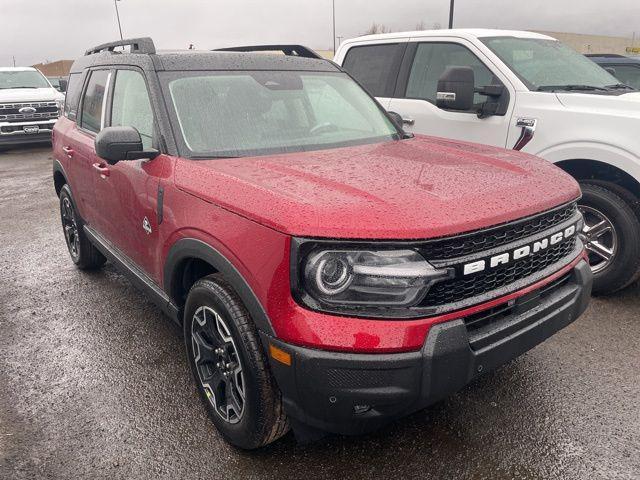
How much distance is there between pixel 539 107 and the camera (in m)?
4.05

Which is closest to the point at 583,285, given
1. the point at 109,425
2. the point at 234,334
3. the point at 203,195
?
the point at 234,334

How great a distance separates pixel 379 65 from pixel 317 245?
4016mm

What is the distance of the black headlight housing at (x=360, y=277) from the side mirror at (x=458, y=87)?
2571mm

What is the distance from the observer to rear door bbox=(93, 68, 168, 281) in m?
2.78

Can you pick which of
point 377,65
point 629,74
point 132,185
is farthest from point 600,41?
point 132,185

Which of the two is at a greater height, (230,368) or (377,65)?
(377,65)

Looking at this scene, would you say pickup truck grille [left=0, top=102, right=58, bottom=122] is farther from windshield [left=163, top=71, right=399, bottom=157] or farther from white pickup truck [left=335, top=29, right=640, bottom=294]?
windshield [left=163, top=71, right=399, bottom=157]

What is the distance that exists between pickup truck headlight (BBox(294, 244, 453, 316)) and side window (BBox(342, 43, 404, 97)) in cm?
364

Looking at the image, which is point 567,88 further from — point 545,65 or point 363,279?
point 363,279

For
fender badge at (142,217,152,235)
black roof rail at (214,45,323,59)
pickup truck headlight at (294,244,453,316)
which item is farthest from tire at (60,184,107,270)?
pickup truck headlight at (294,244,453,316)

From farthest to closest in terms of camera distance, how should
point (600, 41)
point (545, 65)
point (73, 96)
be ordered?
point (600, 41), point (545, 65), point (73, 96)

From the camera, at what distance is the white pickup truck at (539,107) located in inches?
146

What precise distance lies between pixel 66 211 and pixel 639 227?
4.73 m

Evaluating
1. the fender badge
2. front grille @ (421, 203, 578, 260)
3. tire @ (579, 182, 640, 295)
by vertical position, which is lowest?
tire @ (579, 182, 640, 295)
